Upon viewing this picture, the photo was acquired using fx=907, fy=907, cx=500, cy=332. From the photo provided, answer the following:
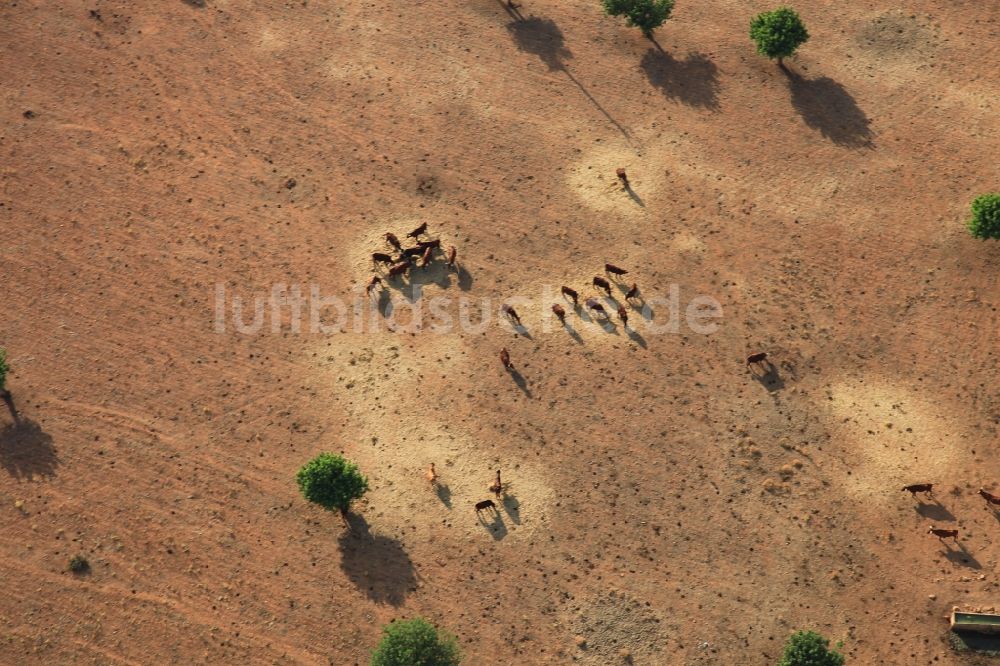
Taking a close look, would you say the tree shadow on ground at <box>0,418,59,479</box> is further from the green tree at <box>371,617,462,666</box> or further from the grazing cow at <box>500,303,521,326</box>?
the grazing cow at <box>500,303,521,326</box>

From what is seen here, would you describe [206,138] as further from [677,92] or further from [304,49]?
[677,92]

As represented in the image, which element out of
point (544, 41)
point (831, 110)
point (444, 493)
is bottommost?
point (444, 493)

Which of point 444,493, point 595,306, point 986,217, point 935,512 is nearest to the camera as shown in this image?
point 935,512

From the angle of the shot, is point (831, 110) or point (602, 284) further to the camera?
point (831, 110)

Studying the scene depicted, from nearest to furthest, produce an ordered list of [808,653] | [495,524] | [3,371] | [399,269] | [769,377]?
[808,653]
[495,524]
[3,371]
[769,377]
[399,269]

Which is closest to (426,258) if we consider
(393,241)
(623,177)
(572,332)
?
(393,241)

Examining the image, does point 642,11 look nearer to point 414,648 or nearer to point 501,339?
point 501,339
